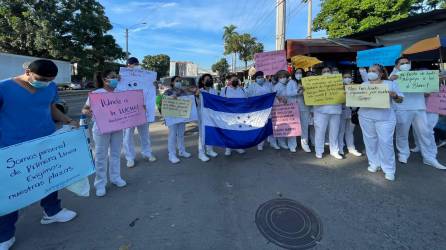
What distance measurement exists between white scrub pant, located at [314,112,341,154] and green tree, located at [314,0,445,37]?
588 inches

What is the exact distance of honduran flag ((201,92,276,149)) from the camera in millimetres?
5852

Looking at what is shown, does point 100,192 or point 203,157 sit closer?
point 100,192

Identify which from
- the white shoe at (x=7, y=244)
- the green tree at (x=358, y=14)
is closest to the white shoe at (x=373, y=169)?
A: the white shoe at (x=7, y=244)

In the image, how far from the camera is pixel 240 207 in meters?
3.81

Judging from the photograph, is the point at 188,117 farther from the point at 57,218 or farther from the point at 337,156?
the point at 337,156

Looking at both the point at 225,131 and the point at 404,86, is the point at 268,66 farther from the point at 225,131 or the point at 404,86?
the point at 404,86

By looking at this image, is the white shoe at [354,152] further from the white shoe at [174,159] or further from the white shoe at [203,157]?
the white shoe at [174,159]

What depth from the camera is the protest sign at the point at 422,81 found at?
5055 millimetres

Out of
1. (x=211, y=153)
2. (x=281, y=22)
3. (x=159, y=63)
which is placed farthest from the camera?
(x=159, y=63)

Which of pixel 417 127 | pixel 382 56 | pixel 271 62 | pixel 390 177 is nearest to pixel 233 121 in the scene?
pixel 271 62

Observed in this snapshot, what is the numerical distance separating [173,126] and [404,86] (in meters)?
4.34

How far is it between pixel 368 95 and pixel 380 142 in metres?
0.80

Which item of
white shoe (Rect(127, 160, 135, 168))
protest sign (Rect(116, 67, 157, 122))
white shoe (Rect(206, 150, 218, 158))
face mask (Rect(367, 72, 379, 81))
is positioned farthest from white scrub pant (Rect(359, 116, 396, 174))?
white shoe (Rect(127, 160, 135, 168))

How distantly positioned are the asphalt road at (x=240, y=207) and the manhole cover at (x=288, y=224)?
0.33ft
